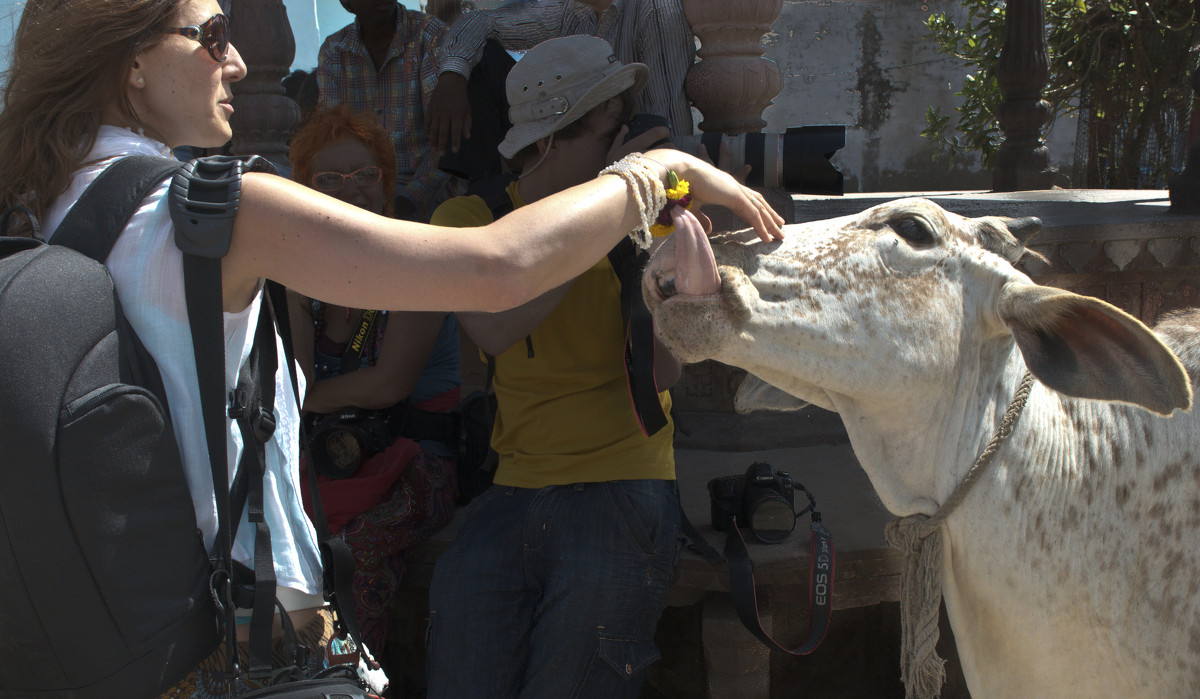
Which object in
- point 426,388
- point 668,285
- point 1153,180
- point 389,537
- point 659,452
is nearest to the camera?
point 668,285

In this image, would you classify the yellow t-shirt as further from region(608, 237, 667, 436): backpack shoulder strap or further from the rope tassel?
the rope tassel

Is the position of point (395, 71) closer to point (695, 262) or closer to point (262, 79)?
point (262, 79)

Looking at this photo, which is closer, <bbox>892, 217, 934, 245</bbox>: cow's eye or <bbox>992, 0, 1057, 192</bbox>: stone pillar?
→ <bbox>892, 217, 934, 245</bbox>: cow's eye

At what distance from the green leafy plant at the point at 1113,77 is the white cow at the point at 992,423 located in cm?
981

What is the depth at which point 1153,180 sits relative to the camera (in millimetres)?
11312

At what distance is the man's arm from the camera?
2.45m

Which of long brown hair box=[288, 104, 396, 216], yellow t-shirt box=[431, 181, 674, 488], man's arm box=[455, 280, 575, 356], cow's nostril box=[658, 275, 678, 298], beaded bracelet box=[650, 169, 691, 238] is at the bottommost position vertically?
yellow t-shirt box=[431, 181, 674, 488]

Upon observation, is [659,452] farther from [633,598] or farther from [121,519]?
[121,519]

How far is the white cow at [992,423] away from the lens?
1.61 m

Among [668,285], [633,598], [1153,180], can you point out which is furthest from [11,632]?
[1153,180]

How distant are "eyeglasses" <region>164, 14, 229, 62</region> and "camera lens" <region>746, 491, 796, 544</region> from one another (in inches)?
76.5

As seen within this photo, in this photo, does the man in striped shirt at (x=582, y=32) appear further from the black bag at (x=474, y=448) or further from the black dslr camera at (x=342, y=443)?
the black dslr camera at (x=342, y=443)

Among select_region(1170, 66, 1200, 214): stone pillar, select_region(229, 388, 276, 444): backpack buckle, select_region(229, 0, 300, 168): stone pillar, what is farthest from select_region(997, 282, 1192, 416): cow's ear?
select_region(229, 0, 300, 168): stone pillar

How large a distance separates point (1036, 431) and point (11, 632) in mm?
1690
